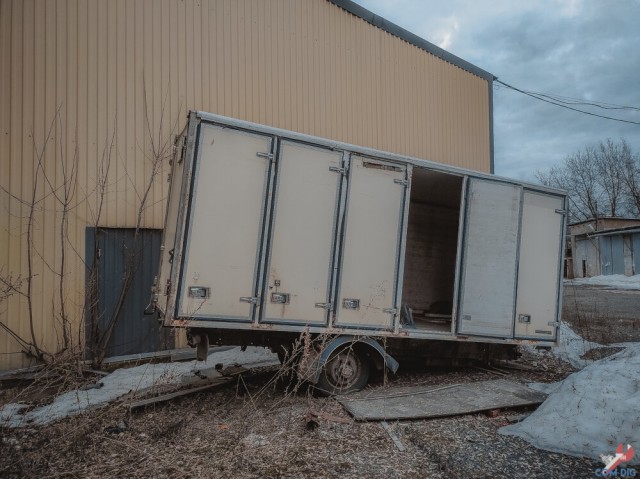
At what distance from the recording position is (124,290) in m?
7.92

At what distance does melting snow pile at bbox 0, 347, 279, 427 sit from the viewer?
511 centimetres

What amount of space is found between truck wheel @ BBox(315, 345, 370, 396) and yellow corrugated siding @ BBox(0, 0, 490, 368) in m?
4.61

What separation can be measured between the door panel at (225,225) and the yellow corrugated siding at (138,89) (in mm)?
3852

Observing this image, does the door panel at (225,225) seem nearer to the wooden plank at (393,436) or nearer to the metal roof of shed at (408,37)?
the wooden plank at (393,436)

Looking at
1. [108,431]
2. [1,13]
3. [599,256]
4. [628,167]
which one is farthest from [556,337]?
[628,167]

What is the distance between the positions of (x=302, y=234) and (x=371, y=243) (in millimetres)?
972

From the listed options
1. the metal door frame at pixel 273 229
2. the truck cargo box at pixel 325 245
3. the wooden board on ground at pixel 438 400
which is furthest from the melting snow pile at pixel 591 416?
the metal door frame at pixel 273 229

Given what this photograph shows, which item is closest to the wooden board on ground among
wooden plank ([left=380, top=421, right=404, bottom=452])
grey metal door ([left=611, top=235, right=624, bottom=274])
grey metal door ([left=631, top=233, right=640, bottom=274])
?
wooden plank ([left=380, top=421, right=404, bottom=452])

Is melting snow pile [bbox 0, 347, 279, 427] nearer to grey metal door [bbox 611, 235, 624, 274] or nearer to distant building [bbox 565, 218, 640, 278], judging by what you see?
distant building [bbox 565, 218, 640, 278]

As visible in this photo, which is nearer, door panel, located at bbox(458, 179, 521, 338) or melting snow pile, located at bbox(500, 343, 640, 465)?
melting snow pile, located at bbox(500, 343, 640, 465)

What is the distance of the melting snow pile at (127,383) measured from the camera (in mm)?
5109

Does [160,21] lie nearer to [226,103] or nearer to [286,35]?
[226,103]

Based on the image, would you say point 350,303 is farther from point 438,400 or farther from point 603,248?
point 603,248

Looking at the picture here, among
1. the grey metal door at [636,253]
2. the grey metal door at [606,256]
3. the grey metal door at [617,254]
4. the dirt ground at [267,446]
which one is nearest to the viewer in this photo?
the dirt ground at [267,446]
